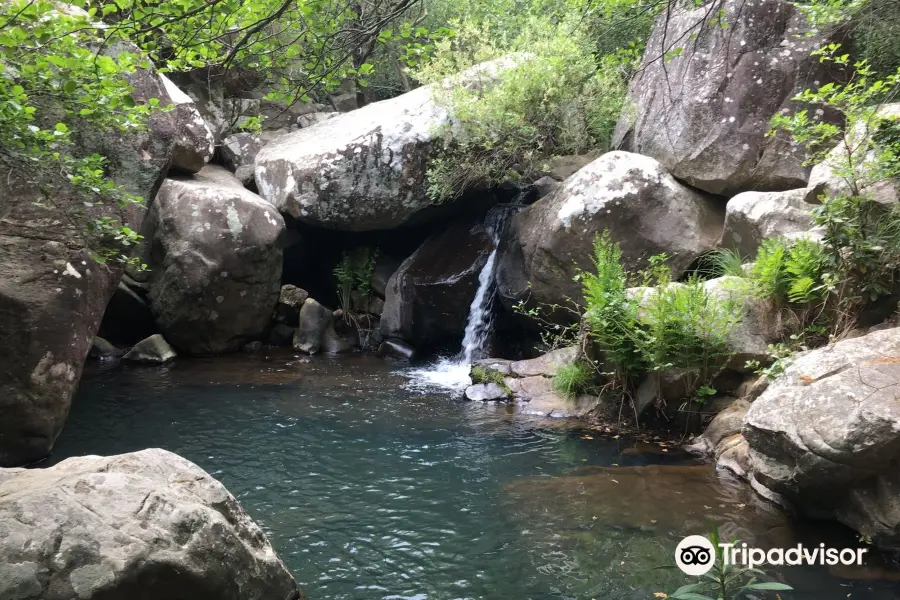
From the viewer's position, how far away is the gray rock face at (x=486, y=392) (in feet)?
29.7

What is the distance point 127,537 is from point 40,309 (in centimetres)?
434

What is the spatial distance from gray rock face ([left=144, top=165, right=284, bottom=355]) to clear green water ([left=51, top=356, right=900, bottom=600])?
208 cm

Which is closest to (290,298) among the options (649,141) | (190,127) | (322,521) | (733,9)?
(190,127)

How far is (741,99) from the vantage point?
9352mm

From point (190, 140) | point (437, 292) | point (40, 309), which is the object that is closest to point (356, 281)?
point (437, 292)

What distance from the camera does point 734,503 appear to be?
552 cm

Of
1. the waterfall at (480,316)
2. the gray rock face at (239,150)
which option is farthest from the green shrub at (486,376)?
the gray rock face at (239,150)

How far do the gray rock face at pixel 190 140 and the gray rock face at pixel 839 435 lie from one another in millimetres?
10747

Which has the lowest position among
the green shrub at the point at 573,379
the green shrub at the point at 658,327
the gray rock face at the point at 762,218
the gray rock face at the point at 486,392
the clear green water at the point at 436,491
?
the clear green water at the point at 436,491

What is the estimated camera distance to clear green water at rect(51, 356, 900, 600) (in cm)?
449

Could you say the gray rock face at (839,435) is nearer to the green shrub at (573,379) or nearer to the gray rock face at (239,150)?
the green shrub at (573,379)

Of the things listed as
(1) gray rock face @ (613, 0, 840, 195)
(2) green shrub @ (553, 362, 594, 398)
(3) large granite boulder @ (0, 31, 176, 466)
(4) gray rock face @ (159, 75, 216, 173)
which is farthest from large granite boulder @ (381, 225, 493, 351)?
(3) large granite boulder @ (0, 31, 176, 466)

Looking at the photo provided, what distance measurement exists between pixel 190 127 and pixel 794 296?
1054cm

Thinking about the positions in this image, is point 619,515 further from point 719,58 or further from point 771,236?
point 719,58
